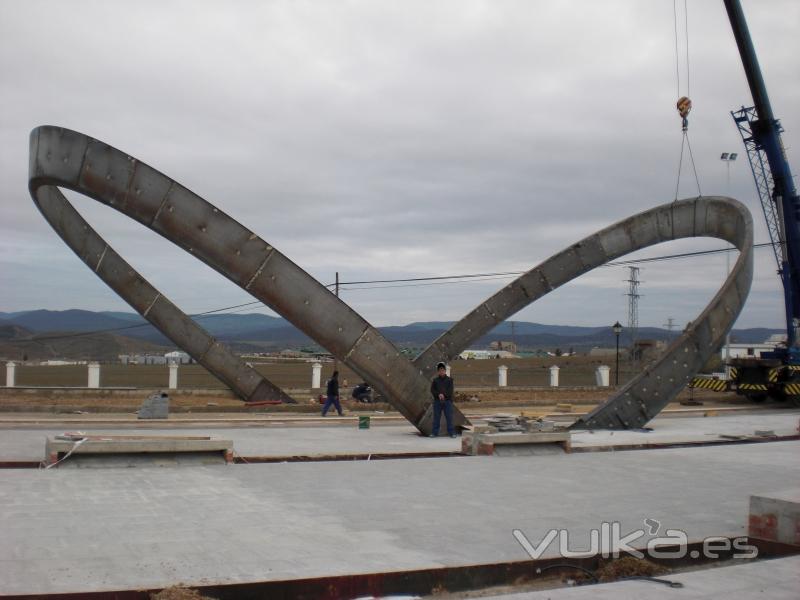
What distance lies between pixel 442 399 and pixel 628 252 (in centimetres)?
814

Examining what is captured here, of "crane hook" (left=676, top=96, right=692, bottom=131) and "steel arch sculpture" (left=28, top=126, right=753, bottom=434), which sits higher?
"crane hook" (left=676, top=96, right=692, bottom=131)

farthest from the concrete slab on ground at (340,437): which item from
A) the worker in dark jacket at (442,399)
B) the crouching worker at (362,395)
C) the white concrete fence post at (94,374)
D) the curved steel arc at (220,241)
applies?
the white concrete fence post at (94,374)

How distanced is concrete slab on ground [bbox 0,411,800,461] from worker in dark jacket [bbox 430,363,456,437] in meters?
0.30

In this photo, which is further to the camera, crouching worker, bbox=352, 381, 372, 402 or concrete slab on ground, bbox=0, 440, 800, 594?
crouching worker, bbox=352, 381, 372, 402

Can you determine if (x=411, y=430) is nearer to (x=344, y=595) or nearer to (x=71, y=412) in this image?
(x=71, y=412)

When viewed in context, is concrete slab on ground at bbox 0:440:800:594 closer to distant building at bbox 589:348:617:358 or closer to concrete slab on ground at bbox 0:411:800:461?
concrete slab on ground at bbox 0:411:800:461

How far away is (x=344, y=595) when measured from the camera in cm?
561

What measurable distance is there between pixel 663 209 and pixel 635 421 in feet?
19.2

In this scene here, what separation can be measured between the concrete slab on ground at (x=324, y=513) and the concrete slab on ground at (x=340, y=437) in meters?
1.52

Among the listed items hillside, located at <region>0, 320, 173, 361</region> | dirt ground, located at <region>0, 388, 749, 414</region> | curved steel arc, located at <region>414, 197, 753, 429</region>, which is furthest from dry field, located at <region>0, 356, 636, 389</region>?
hillside, located at <region>0, 320, 173, 361</region>

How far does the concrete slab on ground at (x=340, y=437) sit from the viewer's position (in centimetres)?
1291

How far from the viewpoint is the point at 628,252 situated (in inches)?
838

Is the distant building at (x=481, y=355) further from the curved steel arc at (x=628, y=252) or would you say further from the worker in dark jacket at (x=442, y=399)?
the worker in dark jacket at (x=442, y=399)

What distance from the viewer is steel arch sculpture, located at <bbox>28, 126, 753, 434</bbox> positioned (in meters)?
14.4
